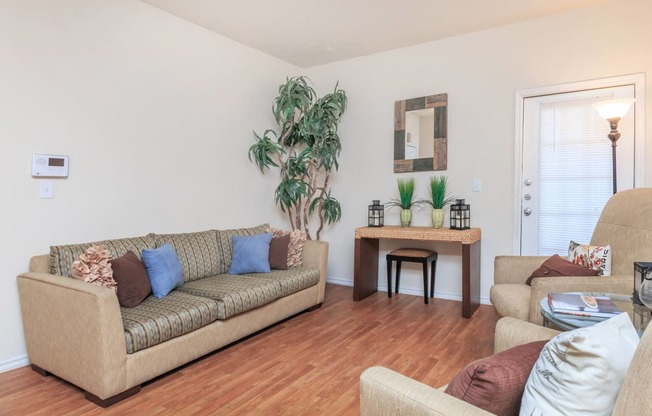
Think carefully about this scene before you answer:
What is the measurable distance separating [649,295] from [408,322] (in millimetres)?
2048

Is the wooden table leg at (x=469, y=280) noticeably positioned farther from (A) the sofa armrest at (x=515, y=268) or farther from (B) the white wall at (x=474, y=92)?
(A) the sofa armrest at (x=515, y=268)

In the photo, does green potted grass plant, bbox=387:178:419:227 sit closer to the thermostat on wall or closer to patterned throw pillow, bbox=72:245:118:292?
patterned throw pillow, bbox=72:245:118:292

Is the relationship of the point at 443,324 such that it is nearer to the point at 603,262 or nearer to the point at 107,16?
the point at 603,262

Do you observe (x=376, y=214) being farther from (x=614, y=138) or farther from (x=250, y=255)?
(x=614, y=138)

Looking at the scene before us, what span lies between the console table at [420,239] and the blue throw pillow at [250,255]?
1019mm

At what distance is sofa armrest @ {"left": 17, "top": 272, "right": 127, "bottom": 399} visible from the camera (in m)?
1.99

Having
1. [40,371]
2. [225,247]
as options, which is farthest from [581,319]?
[40,371]

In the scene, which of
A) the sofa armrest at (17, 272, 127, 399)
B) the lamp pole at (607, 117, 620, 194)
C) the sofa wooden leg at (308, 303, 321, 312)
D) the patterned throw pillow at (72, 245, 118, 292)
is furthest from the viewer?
the sofa wooden leg at (308, 303, 321, 312)

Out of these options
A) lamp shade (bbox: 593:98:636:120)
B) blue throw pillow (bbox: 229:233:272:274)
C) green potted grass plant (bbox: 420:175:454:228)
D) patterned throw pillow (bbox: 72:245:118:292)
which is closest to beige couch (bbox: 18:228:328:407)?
patterned throw pillow (bbox: 72:245:118:292)

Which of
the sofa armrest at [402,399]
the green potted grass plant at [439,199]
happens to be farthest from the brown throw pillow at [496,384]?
the green potted grass plant at [439,199]

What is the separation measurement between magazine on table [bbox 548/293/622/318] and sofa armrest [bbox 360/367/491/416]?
96 cm

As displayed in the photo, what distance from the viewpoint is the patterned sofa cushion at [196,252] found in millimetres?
3104

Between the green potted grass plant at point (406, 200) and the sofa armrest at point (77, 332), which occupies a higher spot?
the green potted grass plant at point (406, 200)

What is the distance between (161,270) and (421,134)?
2875 millimetres
